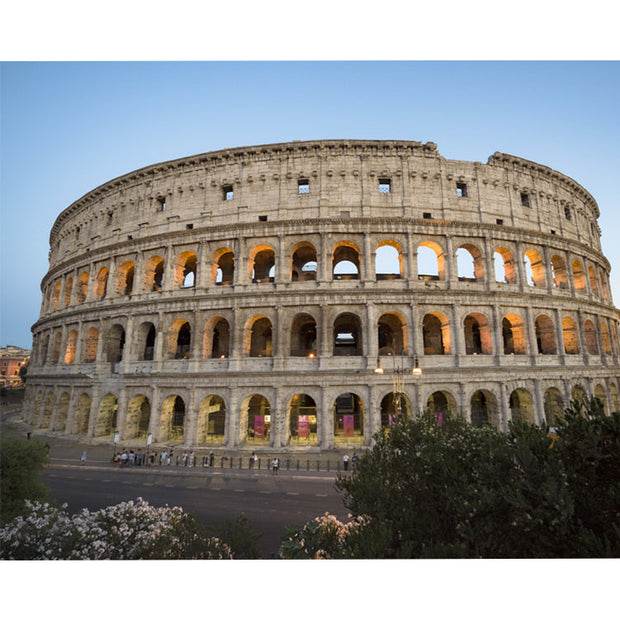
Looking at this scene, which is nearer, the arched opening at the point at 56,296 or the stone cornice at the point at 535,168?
the stone cornice at the point at 535,168

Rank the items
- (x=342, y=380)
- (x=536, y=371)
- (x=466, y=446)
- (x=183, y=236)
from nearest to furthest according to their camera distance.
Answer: (x=466, y=446), (x=342, y=380), (x=536, y=371), (x=183, y=236)

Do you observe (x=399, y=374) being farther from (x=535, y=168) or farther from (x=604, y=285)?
(x=604, y=285)

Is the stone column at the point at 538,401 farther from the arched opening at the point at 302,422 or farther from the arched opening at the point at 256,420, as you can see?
the arched opening at the point at 256,420

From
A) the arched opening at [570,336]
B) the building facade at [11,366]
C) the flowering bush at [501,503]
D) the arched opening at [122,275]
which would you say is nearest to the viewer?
the flowering bush at [501,503]

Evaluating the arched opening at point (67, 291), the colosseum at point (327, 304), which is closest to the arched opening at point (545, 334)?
the colosseum at point (327, 304)

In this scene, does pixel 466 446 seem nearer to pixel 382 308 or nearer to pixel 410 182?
pixel 382 308

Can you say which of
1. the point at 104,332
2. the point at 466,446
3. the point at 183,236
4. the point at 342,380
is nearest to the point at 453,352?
the point at 342,380

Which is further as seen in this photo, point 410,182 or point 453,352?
point 410,182
